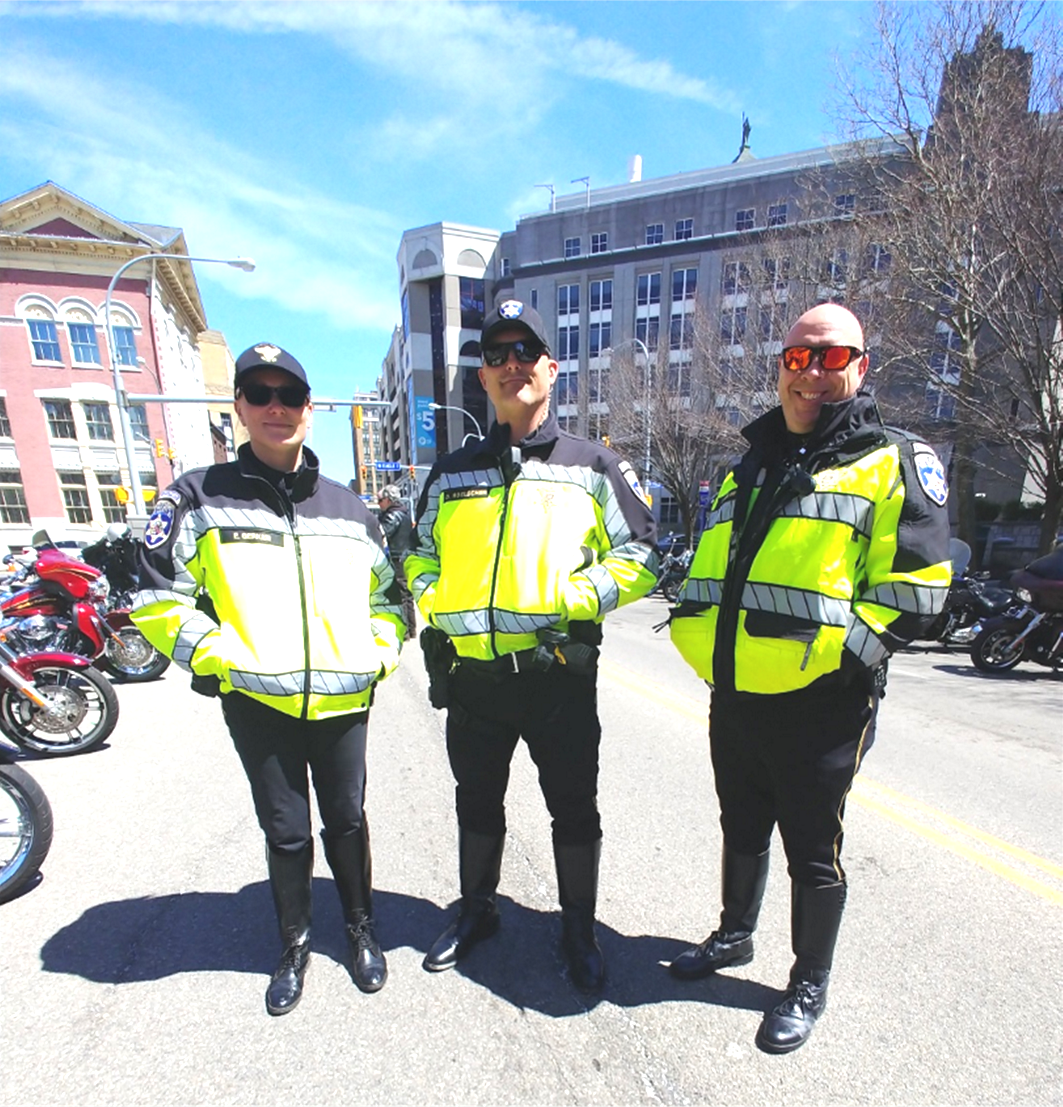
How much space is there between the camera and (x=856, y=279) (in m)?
12.7

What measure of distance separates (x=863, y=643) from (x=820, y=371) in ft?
2.81

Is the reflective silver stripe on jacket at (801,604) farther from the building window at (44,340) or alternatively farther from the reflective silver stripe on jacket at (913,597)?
the building window at (44,340)

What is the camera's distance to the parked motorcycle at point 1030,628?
7199mm

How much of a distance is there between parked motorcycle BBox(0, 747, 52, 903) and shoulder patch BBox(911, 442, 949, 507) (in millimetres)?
3783

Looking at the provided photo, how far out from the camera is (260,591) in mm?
1986

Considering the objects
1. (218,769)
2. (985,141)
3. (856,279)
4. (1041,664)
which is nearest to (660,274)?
(856,279)

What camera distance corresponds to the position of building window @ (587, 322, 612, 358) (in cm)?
4303

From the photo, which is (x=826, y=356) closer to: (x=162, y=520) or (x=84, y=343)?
(x=162, y=520)

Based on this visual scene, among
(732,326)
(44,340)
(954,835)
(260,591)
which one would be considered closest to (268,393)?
(260,591)

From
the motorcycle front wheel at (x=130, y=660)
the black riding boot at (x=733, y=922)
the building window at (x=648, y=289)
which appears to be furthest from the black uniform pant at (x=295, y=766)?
the building window at (x=648, y=289)

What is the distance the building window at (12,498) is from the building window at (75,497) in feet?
5.37

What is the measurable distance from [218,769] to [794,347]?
440 cm

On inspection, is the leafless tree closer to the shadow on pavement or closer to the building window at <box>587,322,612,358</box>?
the shadow on pavement

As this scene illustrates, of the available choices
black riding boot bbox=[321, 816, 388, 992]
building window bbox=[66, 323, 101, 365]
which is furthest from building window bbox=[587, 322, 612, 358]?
black riding boot bbox=[321, 816, 388, 992]
